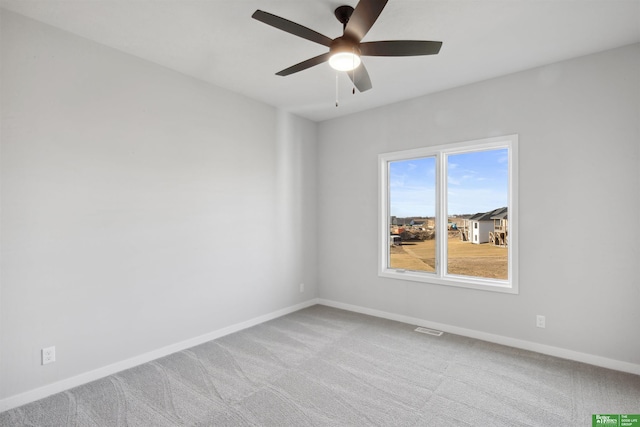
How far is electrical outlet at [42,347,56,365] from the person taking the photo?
7.91 feet

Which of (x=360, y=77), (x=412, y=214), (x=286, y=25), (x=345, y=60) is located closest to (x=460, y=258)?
(x=412, y=214)

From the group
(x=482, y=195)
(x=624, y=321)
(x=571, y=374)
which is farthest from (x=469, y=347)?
(x=482, y=195)

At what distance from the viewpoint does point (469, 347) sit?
10.7 ft

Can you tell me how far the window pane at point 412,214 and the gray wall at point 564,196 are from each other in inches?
11.6

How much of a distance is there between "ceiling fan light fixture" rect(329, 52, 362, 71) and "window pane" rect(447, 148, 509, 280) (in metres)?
2.04

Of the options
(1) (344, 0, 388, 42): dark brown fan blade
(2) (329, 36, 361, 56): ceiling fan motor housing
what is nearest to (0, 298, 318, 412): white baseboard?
(2) (329, 36, 361, 56): ceiling fan motor housing

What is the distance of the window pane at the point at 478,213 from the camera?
3469 mm

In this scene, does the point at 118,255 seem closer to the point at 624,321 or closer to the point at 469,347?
the point at 469,347
